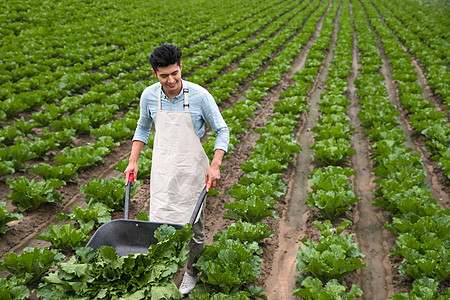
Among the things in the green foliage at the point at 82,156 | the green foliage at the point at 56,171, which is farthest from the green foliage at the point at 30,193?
the green foliage at the point at 82,156

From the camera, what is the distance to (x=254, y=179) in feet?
18.8

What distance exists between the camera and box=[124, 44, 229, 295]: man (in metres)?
3.23

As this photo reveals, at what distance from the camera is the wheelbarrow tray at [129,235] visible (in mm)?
3174

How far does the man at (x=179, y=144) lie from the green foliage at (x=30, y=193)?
8.16 feet

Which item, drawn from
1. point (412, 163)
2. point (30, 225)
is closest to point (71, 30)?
point (30, 225)

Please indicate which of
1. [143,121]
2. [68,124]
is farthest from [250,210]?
[68,124]

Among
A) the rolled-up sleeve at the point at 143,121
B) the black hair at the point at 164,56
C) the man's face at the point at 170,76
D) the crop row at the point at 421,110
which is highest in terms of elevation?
the black hair at the point at 164,56

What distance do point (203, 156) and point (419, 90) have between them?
9.63 metres

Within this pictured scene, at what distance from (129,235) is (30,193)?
272cm

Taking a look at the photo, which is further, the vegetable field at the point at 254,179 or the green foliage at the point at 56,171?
the green foliage at the point at 56,171

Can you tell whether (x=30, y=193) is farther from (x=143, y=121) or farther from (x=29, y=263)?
(x=143, y=121)

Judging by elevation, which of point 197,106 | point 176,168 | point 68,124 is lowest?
point 68,124

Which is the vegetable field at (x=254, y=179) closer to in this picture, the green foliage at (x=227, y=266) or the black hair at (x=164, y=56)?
the green foliage at (x=227, y=266)

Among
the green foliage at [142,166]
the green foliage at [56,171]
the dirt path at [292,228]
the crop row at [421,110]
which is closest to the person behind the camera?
the dirt path at [292,228]
